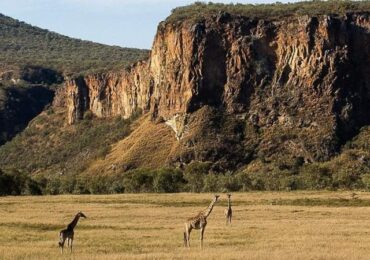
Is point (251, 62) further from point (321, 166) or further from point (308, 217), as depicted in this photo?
point (308, 217)

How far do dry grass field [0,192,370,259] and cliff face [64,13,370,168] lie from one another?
73.7 meters

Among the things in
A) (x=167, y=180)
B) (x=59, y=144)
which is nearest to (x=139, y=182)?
(x=167, y=180)

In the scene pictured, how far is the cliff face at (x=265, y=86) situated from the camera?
134 metres

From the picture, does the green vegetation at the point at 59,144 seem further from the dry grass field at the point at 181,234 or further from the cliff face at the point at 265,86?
the dry grass field at the point at 181,234

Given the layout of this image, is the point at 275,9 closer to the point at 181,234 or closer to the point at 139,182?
the point at 139,182

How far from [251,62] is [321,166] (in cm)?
2501

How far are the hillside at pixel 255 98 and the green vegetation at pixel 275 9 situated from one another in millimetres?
368

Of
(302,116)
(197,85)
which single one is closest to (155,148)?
(197,85)

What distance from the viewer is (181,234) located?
40.2 m

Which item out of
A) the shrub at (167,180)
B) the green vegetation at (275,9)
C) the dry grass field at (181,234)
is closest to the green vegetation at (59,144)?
the green vegetation at (275,9)

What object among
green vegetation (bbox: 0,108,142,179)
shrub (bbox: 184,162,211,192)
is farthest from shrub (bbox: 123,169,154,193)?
green vegetation (bbox: 0,108,142,179)

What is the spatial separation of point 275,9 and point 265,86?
49.8 ft

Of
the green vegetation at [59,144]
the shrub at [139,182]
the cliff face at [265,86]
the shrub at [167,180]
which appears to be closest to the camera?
the shrub at [167,180]

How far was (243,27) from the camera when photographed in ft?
472
